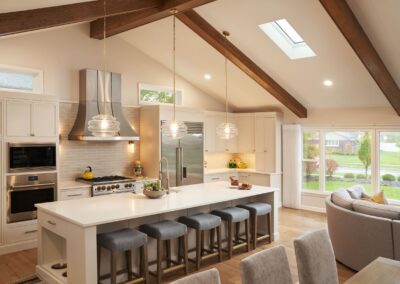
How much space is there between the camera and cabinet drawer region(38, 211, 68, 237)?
3791mm

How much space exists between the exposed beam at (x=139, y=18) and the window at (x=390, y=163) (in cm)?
463

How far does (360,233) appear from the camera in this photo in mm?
4492

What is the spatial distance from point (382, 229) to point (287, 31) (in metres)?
3.51

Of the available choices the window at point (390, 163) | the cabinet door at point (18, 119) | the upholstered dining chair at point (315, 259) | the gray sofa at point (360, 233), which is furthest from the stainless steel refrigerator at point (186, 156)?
the upholstered dining chair at point (315, 259)

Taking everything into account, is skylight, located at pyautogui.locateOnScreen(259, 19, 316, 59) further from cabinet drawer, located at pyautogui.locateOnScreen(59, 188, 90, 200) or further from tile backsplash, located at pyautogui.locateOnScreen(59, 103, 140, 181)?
cabinet drawer, located at pyautogui.locateOnScreen(59, 188, 90, 200)

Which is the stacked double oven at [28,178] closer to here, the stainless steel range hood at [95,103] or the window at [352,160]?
the stainless steel range hood at [95,103]

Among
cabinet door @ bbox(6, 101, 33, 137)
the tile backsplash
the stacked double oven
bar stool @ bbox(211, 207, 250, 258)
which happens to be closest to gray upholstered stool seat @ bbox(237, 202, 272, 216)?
bar stool @ bbox(211, 207, 250, 258)

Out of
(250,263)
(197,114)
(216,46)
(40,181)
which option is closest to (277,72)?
(216,46)

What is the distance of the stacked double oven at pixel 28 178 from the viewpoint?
5246mm

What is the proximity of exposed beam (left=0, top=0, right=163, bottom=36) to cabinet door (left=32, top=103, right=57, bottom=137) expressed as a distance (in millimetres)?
1567

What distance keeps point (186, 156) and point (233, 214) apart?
2.61m

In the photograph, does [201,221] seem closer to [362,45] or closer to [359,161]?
[362,45]

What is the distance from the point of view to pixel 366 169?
7.40 m

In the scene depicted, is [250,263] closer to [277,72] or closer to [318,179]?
[277,72]
